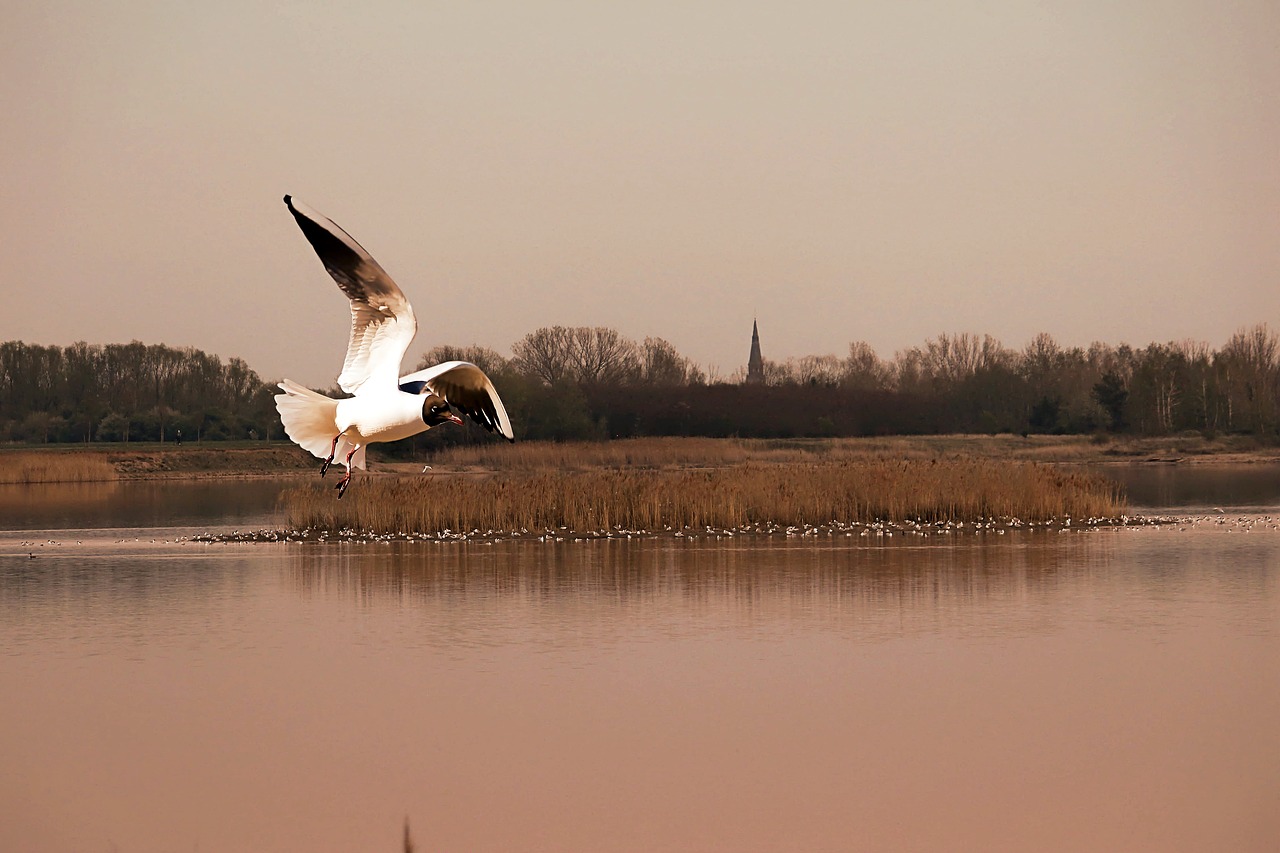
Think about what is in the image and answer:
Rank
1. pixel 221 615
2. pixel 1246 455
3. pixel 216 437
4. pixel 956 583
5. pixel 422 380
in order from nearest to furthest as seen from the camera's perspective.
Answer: pixel 422 380, pixel 221 615, pixel 956 583, pixel 1246 455, pixel 216 437

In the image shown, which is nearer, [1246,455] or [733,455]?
[733,455]

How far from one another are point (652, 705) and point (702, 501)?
51.6 feet

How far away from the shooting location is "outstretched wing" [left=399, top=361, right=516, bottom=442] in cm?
735

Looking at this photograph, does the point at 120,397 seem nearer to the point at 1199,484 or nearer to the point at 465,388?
the point at 1199,484

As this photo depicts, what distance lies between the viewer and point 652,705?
12.5 m

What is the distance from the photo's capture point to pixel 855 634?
15.9 m

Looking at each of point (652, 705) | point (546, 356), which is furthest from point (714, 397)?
point (652, 705)

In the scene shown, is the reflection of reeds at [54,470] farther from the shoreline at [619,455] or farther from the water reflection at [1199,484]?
the water reflection at [1199,484]

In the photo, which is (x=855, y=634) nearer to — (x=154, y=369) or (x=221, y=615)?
(x=221, y=615)

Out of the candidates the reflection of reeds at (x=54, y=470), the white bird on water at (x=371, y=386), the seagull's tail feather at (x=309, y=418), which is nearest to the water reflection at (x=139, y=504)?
the reflection of reeds at (x=54, y=470)

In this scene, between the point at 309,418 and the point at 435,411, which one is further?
the point at 309,418

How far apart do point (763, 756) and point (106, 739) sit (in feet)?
17.6

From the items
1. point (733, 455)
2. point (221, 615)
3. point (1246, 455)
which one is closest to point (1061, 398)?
point (1246, 455)

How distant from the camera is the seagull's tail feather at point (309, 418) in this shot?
8328mm
